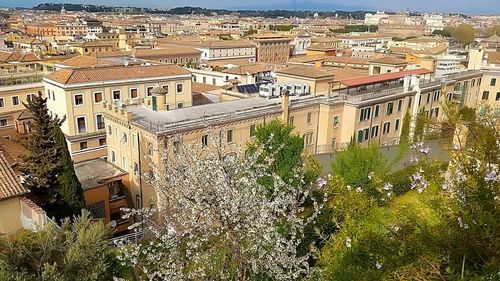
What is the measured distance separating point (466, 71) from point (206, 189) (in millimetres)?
50463

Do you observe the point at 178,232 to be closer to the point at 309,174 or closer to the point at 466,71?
the point at 309,174

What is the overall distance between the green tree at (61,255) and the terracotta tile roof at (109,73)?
89.6 feet

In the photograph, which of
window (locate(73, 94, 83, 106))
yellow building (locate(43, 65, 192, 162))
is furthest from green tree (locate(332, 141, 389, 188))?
window (locate(73, 94, 83, 106))

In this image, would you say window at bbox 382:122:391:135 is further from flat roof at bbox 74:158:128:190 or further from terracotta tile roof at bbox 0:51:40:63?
terracotta tile roof at bbox 0:51:40:63

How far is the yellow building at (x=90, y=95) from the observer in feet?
125

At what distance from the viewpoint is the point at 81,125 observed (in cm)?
3912

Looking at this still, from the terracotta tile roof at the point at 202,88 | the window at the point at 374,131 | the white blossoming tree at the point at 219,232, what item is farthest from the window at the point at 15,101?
the white blossoming tree at the point at 219,232

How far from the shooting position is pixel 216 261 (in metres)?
11.3

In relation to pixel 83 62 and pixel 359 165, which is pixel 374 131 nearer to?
pixel 359 165

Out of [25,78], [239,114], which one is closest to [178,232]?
[239,114]

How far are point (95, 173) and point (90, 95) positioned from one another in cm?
1107

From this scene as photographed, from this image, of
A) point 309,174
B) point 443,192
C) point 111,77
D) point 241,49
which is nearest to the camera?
Answer: point 443,192

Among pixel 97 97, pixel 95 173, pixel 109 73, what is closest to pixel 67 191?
pixel 95 173

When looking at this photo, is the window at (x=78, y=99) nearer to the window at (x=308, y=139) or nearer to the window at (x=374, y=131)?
the window at (x=308, y=139)
